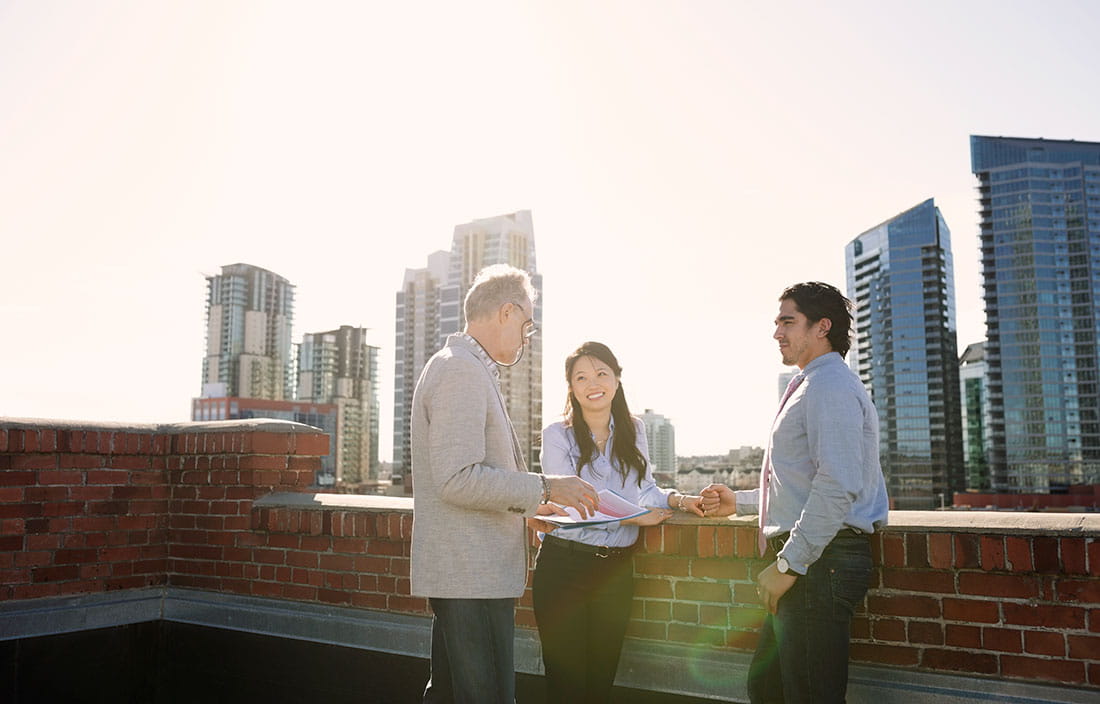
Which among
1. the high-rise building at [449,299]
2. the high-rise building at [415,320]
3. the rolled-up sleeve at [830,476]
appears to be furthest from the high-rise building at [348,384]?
the rolled-up sleeve at [830,476]

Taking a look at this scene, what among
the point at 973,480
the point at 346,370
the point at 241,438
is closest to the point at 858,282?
the point at 973,480

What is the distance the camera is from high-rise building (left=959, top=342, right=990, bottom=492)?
12418 cm

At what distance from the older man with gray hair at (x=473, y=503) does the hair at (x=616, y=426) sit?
26.3 inches

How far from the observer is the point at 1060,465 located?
10662 cm

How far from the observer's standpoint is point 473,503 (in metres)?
2.32

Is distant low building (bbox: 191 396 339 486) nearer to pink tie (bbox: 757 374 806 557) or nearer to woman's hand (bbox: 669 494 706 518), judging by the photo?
woman's hand (bbox: 669 494 706 518)

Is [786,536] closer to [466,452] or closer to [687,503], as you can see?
[687,503]

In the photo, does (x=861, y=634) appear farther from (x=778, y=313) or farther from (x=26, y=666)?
(x=26, y=666)

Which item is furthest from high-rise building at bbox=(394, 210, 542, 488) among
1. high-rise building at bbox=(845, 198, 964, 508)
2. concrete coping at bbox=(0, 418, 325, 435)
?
concrete coping at bbox=(0, 418, 325, 435)

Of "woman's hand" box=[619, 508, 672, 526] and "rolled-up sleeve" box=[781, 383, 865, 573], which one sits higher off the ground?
"rolled-up sleeve" box=[781, 383, 865, 573]

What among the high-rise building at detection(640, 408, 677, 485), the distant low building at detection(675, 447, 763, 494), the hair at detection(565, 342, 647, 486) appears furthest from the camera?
the high-rise building at detection(640, 408, 677, 485)

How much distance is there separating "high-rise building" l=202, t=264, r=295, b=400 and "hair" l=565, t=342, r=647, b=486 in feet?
464

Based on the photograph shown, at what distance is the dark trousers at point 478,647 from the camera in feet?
7.72

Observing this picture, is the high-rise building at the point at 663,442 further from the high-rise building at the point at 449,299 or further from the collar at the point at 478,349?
the collar at the point at 478,349
